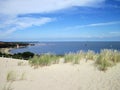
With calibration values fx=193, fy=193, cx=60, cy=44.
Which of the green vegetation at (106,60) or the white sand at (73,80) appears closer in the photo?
the white sand at (73,80)

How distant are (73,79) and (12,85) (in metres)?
2.39

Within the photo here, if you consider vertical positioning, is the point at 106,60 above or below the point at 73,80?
above

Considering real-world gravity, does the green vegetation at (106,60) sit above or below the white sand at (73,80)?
above

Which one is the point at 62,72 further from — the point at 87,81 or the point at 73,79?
the point at 87,81

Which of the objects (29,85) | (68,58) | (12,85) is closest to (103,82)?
(29,85)

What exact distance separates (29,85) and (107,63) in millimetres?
3811

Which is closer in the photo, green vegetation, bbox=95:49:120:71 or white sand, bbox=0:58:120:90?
white sand, bbox=0:58:120:90

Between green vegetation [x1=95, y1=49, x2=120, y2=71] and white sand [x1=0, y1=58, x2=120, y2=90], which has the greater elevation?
green vegetation [x1=95, y1=49, x2=120, y2=71]

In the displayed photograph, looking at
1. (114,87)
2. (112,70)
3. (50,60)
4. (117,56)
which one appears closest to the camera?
(114,87)

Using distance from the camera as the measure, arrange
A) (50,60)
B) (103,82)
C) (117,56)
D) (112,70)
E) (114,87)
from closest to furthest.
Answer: (114,87), (103,82), (112,70), (117,56), (50,60)

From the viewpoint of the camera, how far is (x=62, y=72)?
29.9ft

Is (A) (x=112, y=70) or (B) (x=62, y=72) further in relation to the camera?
(B) (x=62, y=72)

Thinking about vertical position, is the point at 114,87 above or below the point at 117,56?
below

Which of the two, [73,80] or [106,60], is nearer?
[73,80]
